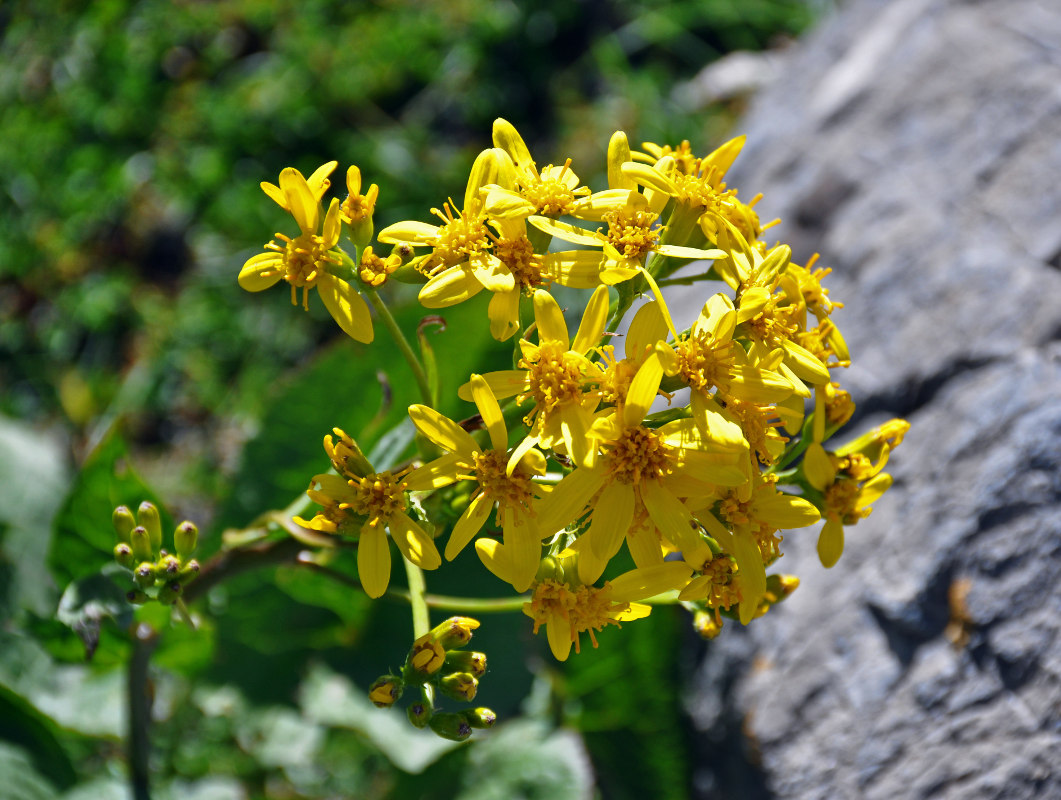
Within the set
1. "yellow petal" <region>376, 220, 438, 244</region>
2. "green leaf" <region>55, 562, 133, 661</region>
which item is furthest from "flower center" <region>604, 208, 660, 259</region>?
"green leaf" <region>55, 562, 133, 661</region>

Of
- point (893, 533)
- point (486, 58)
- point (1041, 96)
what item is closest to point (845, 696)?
point (893, 533)

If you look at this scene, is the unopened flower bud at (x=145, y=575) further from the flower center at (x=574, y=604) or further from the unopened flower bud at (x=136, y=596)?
the flower center at (x=574, y=604)

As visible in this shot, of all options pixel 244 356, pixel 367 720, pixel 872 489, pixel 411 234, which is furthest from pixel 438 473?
pixel 244 356

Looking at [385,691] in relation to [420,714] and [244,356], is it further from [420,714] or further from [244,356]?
[244,356]

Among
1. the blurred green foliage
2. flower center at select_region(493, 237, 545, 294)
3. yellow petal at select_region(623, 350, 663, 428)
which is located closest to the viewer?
yellow petal at select_region(623, 350, 663, 428)

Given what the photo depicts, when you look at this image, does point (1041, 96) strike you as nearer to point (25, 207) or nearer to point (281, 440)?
point (281, 440)

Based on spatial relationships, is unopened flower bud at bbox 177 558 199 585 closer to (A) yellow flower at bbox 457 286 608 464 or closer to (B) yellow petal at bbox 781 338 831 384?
(A) yellow flower at bbox 457 286 608 464

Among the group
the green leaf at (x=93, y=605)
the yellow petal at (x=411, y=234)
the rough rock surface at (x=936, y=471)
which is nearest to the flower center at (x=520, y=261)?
the yellow petal at (x=411, y=234)
